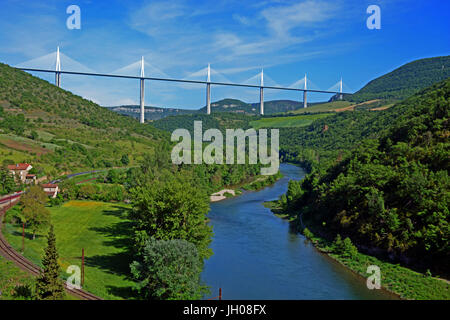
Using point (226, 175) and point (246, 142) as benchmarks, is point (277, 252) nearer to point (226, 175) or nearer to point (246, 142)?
point (226, 175)

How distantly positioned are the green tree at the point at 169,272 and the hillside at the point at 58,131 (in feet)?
104

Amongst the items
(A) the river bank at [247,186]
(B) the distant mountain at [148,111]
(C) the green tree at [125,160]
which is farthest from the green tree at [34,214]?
(B) the distant mountain at [148,111]

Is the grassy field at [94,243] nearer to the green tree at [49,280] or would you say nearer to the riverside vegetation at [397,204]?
the green tree at [49,280]

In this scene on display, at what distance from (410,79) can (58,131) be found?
100164 mm

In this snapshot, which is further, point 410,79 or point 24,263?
point 410,79

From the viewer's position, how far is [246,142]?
87.2 m

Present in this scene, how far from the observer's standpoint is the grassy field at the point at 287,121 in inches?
3789

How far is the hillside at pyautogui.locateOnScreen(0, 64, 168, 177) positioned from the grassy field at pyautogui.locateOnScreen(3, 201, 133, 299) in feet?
48.5

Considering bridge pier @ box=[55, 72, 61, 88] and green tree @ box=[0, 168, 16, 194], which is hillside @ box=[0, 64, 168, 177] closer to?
bridge pier @ box=[55, 72, 61, 88]

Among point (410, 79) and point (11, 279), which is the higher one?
point (410, 79)

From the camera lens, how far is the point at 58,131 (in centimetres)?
6297

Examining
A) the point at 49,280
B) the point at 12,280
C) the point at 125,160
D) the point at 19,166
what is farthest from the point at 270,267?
the point at 125,160

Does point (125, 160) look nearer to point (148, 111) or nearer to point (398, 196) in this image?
point (398, 196)
